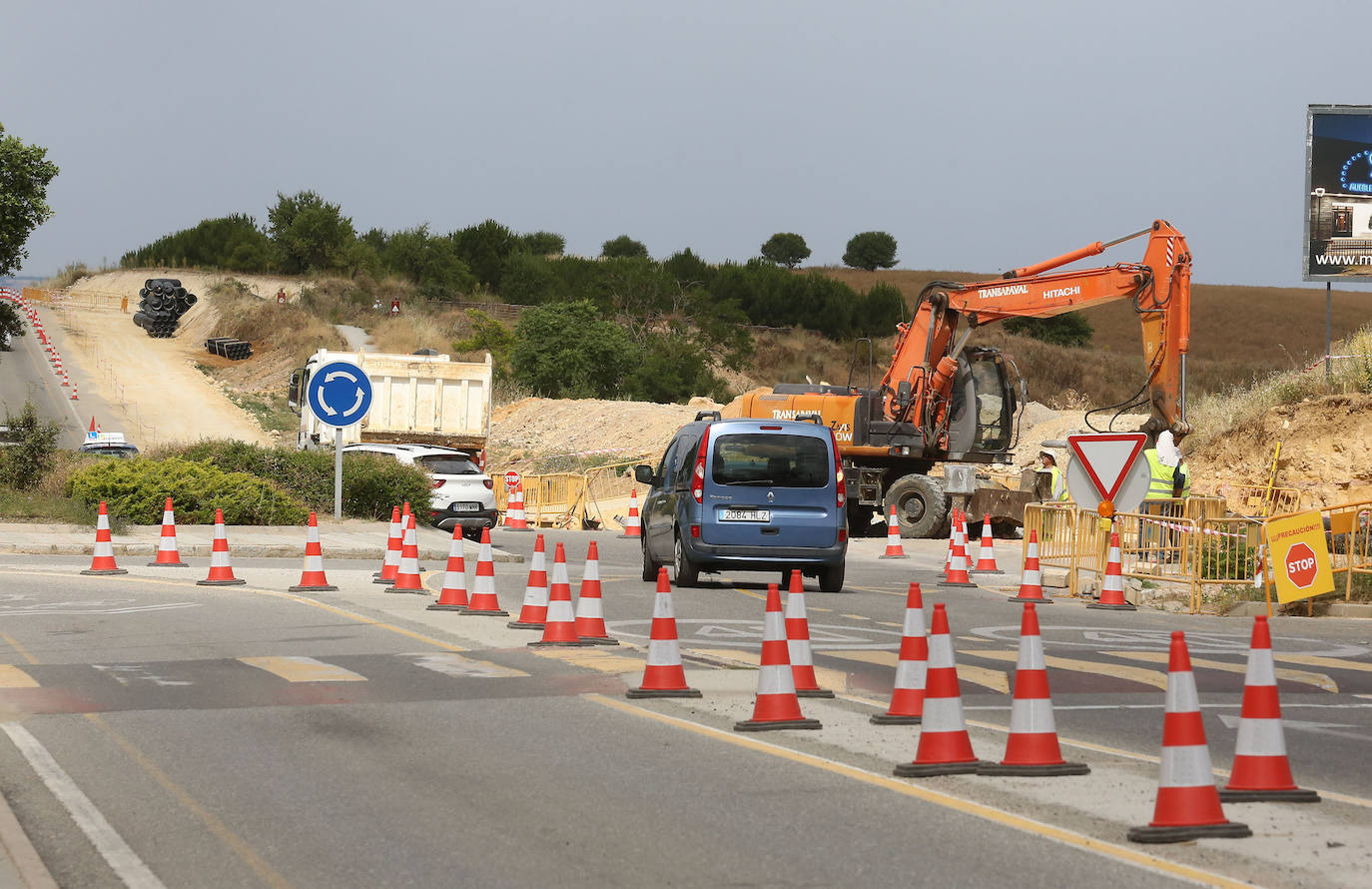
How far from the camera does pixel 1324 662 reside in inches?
542

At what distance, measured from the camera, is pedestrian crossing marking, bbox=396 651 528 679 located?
11.7 m

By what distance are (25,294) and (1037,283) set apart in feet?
266

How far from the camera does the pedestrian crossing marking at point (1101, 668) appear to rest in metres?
12.3

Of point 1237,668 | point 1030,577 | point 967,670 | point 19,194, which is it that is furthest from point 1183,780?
point 19,194

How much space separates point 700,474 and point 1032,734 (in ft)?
34.5

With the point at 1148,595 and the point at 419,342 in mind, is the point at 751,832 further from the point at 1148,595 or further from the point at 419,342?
the point at 419,342

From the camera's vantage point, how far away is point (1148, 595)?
801 inches

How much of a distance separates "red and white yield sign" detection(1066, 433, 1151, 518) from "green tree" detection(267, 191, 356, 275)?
296 ft

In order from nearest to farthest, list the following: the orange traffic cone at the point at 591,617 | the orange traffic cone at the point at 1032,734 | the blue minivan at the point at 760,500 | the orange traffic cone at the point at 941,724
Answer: the orange traffic cone at the point at 1032,734 < the orange traffic cone at the point at 941,724 < the orange traffic cone at the point at 591,617 < the blue minivan at the point at 760,500

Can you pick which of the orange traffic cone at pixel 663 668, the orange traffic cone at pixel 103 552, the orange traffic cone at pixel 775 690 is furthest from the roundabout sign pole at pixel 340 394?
the orange traffic cone at pixel 775 690

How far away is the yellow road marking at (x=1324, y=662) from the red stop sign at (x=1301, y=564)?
391cm

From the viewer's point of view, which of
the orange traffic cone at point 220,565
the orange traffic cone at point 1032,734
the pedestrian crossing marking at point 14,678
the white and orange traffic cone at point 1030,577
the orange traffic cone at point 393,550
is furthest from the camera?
the white and orange traffic cone at point 1030,577

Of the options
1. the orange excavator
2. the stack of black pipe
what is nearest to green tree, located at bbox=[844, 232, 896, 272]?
the stack of black pipe

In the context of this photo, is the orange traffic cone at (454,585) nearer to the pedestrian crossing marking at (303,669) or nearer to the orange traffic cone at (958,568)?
the pedestrian crossing marking at (303,669)
